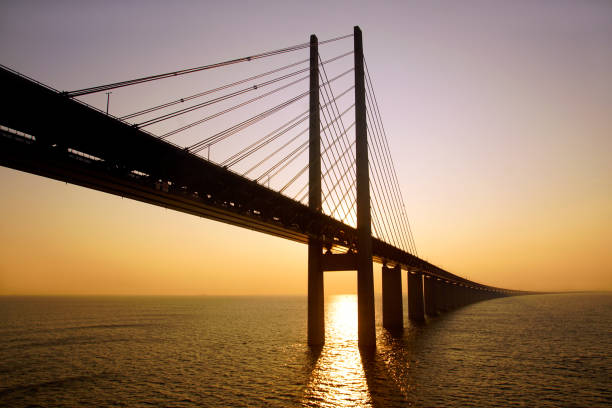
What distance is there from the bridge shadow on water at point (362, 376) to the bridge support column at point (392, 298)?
50.9ft

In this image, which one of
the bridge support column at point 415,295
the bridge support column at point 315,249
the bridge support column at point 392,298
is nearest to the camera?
the bridge support column at point 315,249

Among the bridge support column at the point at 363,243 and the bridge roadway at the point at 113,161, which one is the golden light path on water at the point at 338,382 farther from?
the bridge roadway at the point at 113,161

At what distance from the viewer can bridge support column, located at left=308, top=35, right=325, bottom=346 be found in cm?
3642

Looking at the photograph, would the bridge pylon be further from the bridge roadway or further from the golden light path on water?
the bridge roadway

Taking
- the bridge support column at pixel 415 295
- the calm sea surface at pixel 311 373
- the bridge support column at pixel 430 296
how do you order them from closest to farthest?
the calm sea surface at pixel 311 373
the bridge support column at pixel 415 295
the bridge support column at pixel 430 296

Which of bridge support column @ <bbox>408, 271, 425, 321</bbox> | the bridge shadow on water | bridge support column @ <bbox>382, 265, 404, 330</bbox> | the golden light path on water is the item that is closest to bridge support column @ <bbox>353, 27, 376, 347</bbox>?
the bridge shadow on water

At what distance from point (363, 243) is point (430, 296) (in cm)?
5611

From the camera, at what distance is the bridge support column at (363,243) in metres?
35.2

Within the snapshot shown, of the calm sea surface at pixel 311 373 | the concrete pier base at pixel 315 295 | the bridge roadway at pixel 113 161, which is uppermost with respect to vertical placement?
the bridge roadway at pixel 113 161

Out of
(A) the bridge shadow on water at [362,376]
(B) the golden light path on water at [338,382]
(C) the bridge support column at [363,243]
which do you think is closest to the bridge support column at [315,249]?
(A) the bridge shadow on water at [362,376]

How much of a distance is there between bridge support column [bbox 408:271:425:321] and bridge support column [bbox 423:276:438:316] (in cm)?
1175

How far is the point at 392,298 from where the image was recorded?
5809cm

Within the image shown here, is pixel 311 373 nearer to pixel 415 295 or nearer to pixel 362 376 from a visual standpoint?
pixel 362 376

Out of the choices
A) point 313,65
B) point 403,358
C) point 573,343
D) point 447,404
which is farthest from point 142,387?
point 573,343
